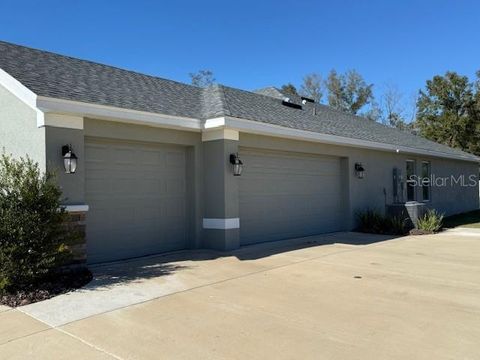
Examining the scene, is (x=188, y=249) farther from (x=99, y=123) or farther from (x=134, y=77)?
(x=134, y=77)

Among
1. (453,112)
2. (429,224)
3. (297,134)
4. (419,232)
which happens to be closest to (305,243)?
(297,134)

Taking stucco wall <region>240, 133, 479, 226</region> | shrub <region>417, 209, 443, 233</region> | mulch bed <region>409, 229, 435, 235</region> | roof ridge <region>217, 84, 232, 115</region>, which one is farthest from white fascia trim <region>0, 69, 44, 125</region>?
shrub <region>417, 209, 443, 233</region>

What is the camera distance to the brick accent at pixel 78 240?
7504mm

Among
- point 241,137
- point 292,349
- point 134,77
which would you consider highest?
point 134,77

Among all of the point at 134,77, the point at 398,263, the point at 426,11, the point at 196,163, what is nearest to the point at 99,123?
the point at 196,163

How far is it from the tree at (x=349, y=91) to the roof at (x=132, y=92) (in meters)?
33.9

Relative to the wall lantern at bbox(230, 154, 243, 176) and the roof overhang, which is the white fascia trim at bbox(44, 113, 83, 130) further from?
the wall lantern at bbox(230, 154, 243, 176)

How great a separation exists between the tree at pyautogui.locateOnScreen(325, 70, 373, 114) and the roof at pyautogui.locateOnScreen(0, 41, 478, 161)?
111 ft

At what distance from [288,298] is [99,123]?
4.82m

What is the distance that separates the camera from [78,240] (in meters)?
7.55

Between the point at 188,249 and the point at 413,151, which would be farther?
the point at 413,151

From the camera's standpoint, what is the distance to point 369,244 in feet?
36.9

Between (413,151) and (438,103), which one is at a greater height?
(438,103)

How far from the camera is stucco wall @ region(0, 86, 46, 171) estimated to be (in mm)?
7500
